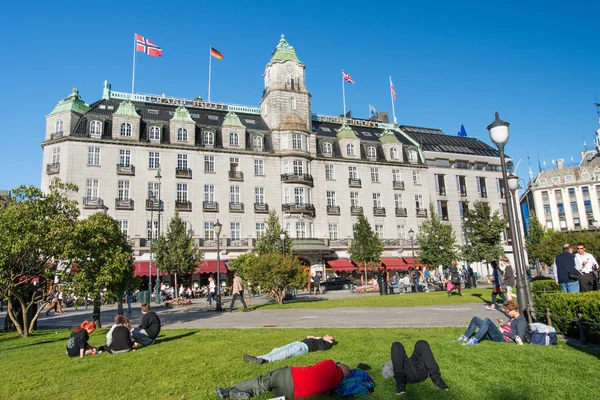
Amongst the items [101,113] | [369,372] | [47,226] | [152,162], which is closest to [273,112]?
[152,162]

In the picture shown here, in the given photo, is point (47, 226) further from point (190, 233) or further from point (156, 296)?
point (190, 233)

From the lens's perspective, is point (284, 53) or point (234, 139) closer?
point (234, 139)

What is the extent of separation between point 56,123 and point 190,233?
54.7 ft

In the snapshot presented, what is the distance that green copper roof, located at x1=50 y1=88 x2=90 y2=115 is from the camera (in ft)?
138

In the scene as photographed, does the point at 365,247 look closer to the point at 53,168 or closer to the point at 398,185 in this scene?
the point at 398,185

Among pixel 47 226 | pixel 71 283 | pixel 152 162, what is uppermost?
pixel 152 162

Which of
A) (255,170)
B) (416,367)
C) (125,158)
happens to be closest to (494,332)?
(416,367)

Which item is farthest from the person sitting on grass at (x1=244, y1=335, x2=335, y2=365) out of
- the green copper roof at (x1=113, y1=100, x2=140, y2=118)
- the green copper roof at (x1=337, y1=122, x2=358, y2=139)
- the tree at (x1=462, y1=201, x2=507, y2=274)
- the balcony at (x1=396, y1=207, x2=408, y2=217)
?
the green copper roof at (x1=337, y1=122, x2=358, y2=139)

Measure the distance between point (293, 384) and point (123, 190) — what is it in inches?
1568

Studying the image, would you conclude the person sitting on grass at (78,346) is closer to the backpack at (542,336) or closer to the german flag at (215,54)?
the backpack at (542,336)

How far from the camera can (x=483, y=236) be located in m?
42.0

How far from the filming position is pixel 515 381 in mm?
6555


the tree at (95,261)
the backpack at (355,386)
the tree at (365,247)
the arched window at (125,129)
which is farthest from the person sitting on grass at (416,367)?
the arched window at (125,129)

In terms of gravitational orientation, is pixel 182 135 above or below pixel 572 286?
above
